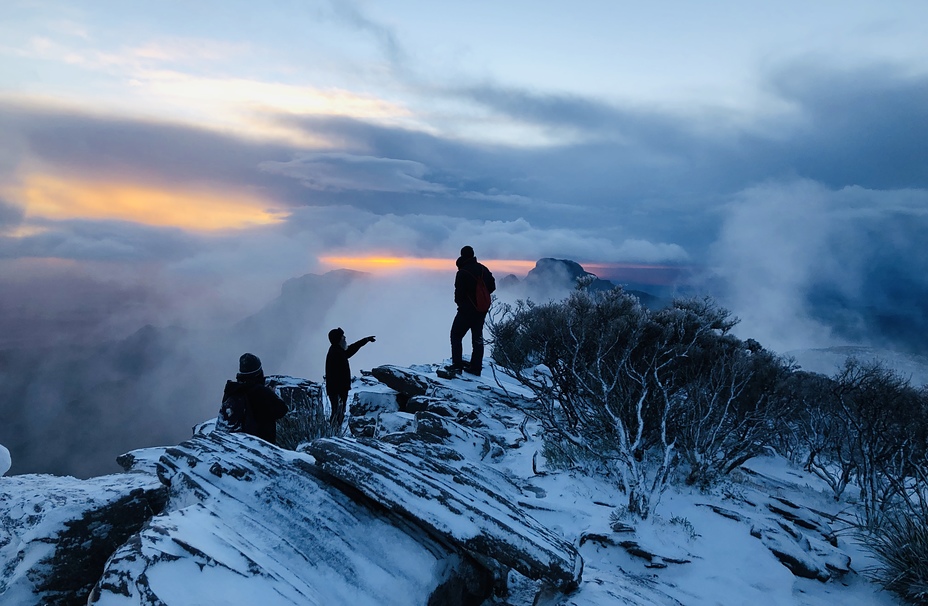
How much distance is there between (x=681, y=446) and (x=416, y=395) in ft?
17.0

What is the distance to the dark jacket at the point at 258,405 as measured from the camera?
18.8 feet

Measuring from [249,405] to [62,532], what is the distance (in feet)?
6.79

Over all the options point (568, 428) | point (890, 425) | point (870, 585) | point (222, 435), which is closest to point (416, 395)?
point (568, 428)

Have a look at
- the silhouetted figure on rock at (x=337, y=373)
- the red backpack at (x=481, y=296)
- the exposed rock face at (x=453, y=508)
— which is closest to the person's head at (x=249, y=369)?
the exposed rock face at (x=453, y=508)

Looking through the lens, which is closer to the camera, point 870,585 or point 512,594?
point 512,594

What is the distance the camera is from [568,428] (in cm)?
845

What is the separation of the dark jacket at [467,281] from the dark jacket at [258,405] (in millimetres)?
5768

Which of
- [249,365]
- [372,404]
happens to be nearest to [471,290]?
[372,404]

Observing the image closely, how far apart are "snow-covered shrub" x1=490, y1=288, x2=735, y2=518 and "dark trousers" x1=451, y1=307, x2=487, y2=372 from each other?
1251mm

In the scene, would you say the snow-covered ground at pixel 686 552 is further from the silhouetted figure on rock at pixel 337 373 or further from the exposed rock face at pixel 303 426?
the silhouetted figure on rock at pixel 337 373

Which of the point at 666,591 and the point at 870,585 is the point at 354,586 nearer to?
the point at 666,591

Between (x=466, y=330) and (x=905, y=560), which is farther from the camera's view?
(x=466, y=330)

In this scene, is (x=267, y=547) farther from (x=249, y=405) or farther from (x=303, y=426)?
(x=303, y=426)

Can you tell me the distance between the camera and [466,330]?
1176 cm
